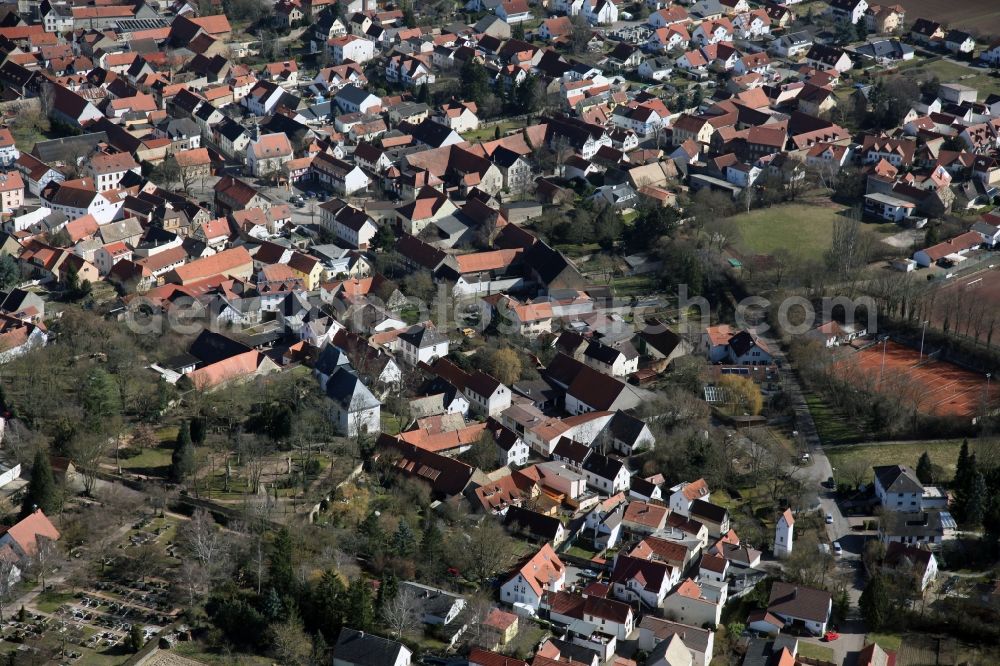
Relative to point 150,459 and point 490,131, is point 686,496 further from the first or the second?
point 490,131

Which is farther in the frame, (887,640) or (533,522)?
(533,522)

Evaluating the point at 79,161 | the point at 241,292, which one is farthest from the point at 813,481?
the point at 79,161

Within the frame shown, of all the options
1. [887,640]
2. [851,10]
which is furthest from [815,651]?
[851,10]

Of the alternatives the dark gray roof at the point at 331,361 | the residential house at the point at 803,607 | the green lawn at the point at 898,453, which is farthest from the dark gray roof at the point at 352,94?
the residential house at the point at 803,607

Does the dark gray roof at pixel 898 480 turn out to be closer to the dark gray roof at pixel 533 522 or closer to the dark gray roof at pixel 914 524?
the dark gray roof at pixel 914 524

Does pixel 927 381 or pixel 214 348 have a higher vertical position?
pixel 214 348

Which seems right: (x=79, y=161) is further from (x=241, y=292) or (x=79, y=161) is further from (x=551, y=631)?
(x=551, y=631)
